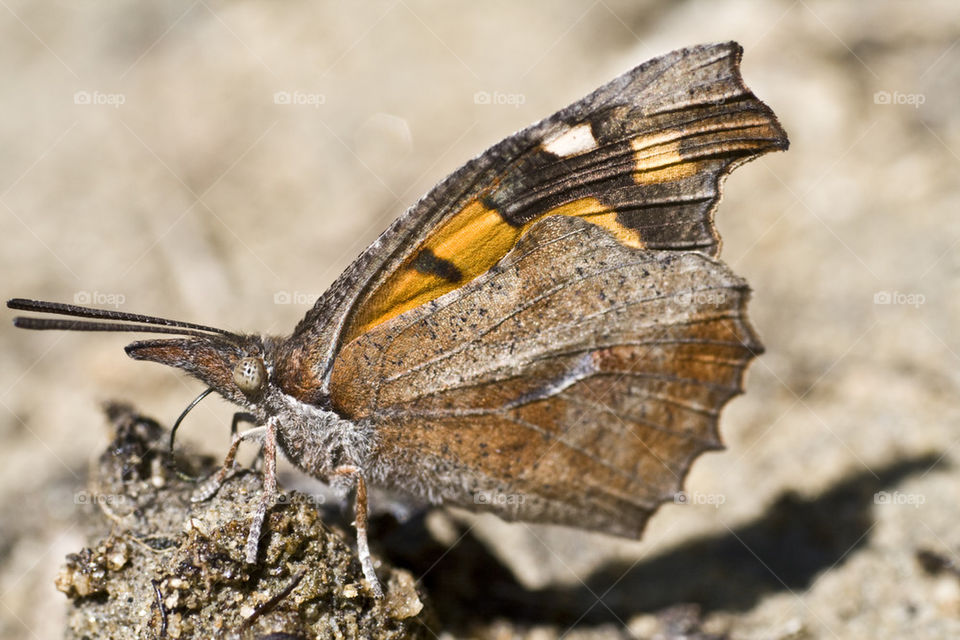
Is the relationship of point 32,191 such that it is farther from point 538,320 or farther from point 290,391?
point 538,320

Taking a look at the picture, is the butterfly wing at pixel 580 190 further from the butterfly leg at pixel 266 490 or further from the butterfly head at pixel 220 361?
the butterfly leg at pixel 266 490

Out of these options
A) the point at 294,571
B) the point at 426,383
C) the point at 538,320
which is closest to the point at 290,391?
the point at 426,383

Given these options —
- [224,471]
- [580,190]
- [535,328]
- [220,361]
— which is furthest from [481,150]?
[224,471]

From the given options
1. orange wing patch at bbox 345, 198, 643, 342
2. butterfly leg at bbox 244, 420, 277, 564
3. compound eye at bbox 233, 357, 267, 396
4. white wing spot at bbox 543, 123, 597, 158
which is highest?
white wing spot at bbox 543, 123, 597, 158

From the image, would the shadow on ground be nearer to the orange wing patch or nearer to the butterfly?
the butterfly

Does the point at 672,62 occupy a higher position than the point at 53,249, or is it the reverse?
the point at 53,249

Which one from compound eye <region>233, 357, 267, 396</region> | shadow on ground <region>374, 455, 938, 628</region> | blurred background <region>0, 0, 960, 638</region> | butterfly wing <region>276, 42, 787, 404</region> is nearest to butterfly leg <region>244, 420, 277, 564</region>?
compound eye <region>233, 357, 267, 396</region>

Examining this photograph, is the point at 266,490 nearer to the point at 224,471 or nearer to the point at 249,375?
the point at 224,471

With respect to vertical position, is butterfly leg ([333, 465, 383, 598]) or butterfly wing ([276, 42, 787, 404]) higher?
butterfly wing ([276, 42, 787, 404])
